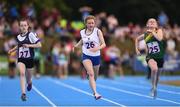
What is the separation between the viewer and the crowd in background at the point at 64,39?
38.3 meters

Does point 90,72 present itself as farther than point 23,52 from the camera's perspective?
No

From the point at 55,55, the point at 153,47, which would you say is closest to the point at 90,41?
the point at 153,47

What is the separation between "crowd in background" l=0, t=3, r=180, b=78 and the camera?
126 ft

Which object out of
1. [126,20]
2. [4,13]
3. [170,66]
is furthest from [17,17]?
[126,20]

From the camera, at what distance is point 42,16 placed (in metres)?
44.3

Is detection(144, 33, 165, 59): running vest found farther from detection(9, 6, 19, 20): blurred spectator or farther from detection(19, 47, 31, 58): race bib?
detection(9, 6, 19, 20): blurred spectator

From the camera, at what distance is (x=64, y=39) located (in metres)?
40.2

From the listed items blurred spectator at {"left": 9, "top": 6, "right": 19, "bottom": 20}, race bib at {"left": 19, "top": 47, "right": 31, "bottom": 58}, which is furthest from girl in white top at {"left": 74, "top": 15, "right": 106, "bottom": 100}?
blurred spectator at {"left": 9, "top": 6, "right": 19, "bottom": 20}

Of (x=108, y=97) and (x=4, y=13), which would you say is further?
(x=4, y=13)

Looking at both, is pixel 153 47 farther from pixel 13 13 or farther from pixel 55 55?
pixel 13 13

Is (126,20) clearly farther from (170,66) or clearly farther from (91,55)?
(91,55)

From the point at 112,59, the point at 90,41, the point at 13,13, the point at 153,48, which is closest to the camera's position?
the point at 90,41

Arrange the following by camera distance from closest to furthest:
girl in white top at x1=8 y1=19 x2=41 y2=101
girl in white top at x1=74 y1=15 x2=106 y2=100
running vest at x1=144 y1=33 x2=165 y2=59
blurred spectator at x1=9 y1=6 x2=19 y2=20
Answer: girl in white top at x1=74 y1=15 x2=106 y2=100, girl in white top at x1=8 y1=19 x2=41 y2=101, running vest at x1=144 y1=33 x2=165 y2=59, blurred spectator at x1=9 y1=6 x2=19 y2=20

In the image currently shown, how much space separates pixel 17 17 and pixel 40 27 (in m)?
1.47
